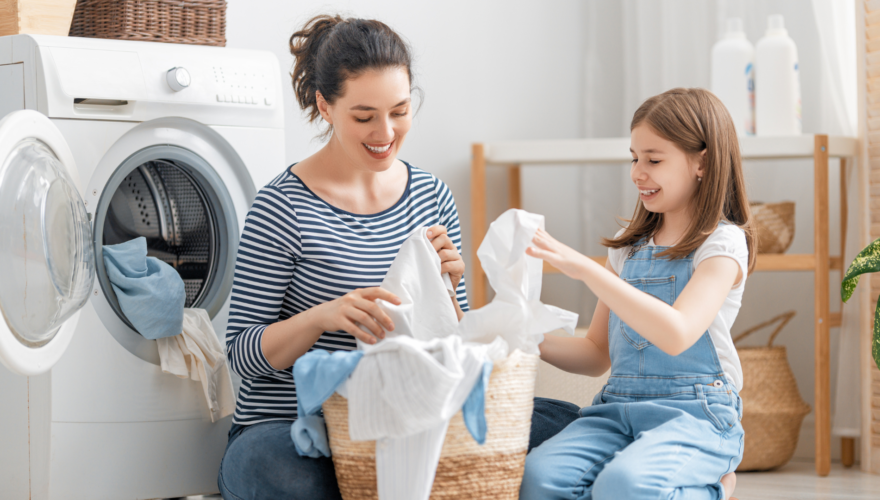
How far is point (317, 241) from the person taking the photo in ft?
4.34

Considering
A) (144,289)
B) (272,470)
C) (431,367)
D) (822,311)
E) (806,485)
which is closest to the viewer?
(431,367)

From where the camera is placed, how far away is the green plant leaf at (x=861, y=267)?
156 cm

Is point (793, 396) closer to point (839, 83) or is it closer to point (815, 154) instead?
point (815, 154)

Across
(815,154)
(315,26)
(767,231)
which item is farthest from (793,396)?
(315,26)

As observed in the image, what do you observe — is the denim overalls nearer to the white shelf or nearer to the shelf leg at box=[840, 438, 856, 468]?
the white shelf

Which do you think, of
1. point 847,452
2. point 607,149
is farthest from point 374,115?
point 847,452

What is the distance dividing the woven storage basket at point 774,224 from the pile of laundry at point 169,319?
4.43 feet

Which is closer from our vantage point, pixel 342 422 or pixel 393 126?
pixel 342 422

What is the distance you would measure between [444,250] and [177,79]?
677 millimetres

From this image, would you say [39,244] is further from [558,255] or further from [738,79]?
[738,79]

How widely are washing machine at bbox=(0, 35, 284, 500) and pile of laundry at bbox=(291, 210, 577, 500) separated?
0.51m

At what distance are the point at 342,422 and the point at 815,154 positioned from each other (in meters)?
1.47

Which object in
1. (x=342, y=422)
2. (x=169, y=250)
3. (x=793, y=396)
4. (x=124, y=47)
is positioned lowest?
(x=793, y=396)

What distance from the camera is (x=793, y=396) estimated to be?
205 cm
